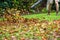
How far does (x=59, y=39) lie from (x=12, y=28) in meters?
2.50

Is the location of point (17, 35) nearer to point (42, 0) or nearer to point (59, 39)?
point (59, 39)

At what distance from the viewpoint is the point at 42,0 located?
22172 millimetres

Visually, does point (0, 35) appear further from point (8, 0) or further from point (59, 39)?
point (8, 0)

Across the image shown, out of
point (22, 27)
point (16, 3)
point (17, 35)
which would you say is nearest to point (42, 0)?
point (16, 3)

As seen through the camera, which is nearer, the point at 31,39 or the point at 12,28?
the point at 31,39

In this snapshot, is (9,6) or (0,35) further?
(9,6)

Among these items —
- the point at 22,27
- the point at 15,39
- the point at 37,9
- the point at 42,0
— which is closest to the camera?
the point at 15,39

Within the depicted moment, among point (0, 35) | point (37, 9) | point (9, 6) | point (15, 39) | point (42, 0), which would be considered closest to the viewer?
point (15, 39)

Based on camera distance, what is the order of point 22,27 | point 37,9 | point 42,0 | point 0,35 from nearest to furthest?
point 0,35, point 22,27, point 37,9, point 42,0

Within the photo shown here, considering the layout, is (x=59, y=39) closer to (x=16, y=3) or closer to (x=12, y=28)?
(x=12, y=28)

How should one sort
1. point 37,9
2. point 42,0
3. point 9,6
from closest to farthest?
point 9,6 → point 37,9 → point 42,0

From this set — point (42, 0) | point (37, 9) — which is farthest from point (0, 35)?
point (42, 0)

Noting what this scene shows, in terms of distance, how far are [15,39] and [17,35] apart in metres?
0.53

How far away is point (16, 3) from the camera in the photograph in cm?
1902
